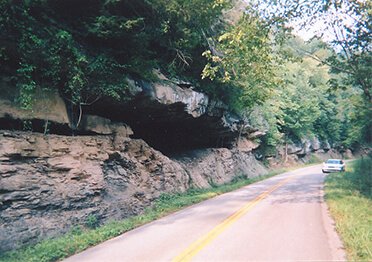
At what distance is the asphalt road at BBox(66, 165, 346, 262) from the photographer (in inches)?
229

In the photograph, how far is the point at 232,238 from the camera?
702 centimetres

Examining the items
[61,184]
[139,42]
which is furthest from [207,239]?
[139,42]

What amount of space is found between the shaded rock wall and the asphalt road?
5.64ft

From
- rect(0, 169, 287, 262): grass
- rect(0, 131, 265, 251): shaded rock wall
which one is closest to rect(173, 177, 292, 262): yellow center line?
rect(0, 169, 287, 262): grass

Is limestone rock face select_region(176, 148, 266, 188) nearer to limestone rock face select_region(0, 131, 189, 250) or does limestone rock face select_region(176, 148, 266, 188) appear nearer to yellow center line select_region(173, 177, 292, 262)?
limestone rock face select_region(0, 131, 189, 250)

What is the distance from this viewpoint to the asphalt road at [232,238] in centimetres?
581

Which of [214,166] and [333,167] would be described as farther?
[333,167]

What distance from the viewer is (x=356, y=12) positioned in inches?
523

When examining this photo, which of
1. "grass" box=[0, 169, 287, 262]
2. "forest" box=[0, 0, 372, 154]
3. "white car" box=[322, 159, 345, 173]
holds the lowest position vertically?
"grass" box=[0, 169, 287, 262]

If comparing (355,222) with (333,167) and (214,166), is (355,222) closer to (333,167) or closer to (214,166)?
(214,166)

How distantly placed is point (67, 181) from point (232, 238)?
202 inches

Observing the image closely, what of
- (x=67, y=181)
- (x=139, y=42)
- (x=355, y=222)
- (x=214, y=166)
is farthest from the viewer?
(x=214, y=166)

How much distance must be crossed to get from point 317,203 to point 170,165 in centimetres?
687

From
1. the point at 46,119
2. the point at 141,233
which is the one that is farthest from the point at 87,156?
the point at 141,233
